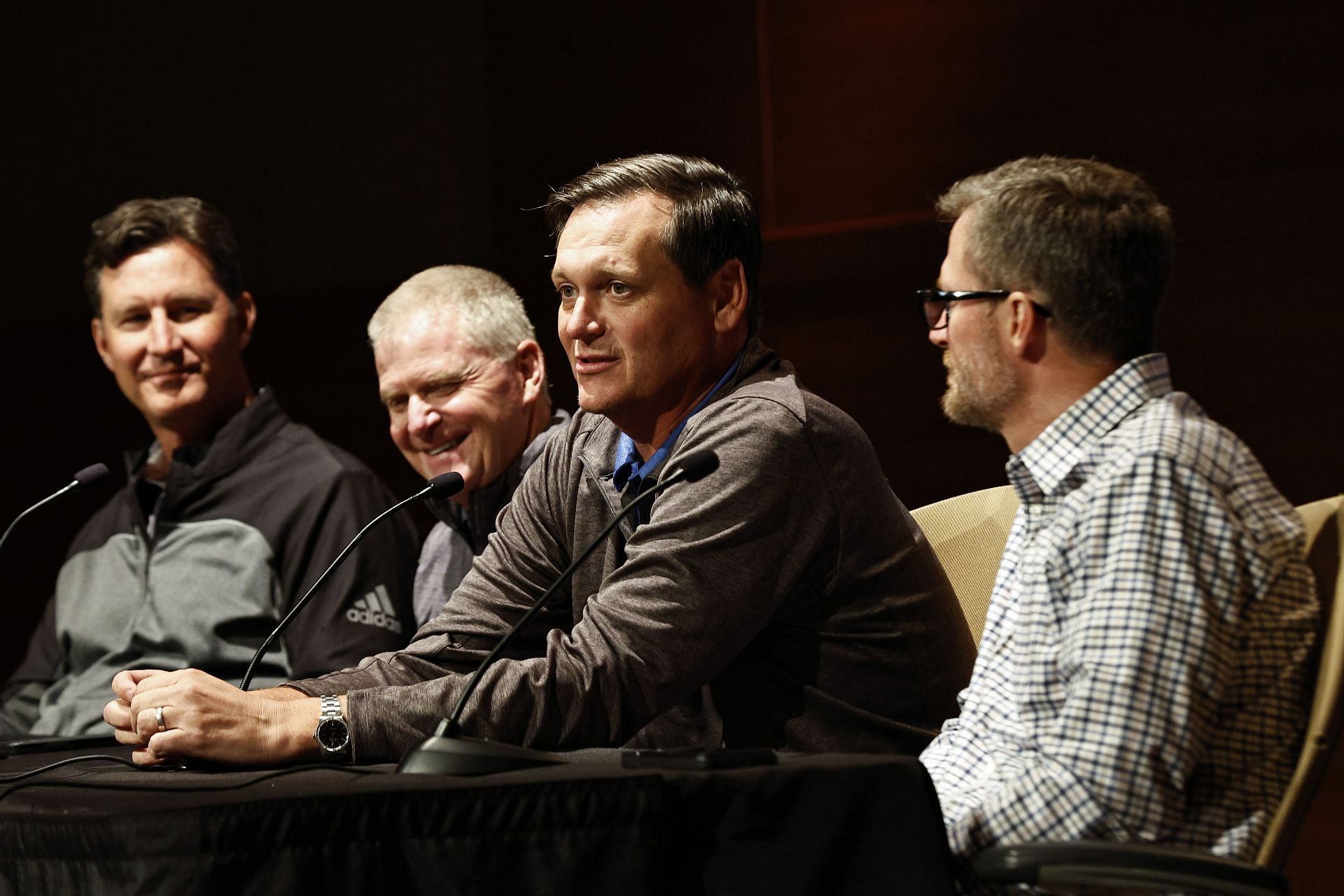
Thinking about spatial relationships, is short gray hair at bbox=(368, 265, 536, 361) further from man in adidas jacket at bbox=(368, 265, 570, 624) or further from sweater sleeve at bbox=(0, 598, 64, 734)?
sweater sleeve at bbox=(0, 598, 64, 734)

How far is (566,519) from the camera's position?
2109mm

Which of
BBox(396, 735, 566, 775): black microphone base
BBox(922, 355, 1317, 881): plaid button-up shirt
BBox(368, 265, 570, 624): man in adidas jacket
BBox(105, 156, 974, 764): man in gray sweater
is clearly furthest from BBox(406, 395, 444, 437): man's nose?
BBox(922, 355, 1317, 881): plaid button-up shirt

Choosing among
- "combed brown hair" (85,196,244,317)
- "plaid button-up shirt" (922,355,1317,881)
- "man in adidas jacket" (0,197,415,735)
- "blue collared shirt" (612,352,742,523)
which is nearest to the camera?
"plaid button-up shirt" (922,355,1317,881)

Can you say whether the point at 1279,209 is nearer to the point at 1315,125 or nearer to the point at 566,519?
the point at 1315,125

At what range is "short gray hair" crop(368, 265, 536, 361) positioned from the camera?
283 centimetres

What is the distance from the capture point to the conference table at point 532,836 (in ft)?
4.20

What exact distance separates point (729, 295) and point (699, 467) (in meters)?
0.51

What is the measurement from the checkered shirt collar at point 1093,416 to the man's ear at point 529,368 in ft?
4.84

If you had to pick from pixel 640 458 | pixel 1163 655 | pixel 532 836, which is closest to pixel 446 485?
pixel 640 458

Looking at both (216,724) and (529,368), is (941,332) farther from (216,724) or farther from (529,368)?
(529,368)

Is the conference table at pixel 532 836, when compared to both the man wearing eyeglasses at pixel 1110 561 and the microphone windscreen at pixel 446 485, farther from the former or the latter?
the microphone windscreen at pixel 446 485

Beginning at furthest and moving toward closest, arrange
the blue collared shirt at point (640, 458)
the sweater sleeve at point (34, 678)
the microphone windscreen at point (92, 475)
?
the sweater sleeve at point (34, 678), the microphone windscreen at point (92, 475), the blue collared shirt at point (640, 458)

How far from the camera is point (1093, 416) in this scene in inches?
60.6

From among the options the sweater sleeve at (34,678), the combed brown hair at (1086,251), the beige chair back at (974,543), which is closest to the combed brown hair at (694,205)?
the beige chair back at (974,543)
